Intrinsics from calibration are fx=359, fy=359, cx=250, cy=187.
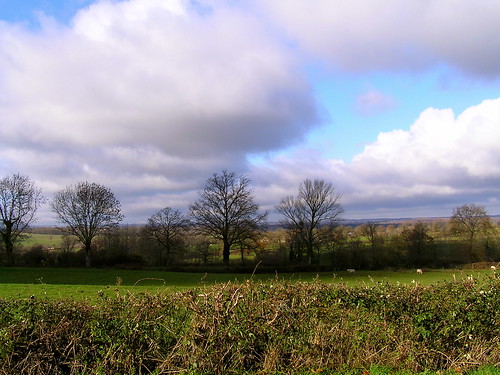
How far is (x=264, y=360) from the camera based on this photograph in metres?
5.79

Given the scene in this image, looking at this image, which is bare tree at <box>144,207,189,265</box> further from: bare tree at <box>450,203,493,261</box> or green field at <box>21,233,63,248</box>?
bare tree at <box>450,203,493,261</box>

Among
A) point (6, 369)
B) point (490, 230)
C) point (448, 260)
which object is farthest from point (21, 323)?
point (490, 230)

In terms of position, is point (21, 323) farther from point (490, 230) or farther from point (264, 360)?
point (490, 230)

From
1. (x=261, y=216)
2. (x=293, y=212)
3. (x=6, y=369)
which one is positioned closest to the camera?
(x=6, y=369)

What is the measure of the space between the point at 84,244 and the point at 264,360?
153 ft

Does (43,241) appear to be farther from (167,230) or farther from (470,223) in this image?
(470,223)

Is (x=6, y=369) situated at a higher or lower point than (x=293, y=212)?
lower

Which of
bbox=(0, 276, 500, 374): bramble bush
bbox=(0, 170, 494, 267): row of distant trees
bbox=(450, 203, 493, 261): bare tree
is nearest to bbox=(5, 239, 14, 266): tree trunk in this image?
bbox=(0, 170, 494, 267): row of distant trees

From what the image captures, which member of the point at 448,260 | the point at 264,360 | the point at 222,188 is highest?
the point at 222,188

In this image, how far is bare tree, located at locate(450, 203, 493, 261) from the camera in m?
55.3

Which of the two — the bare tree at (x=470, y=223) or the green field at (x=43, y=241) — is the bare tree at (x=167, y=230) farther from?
the bare tree at (x=470, y=223)

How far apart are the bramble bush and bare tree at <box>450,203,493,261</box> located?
57.0 metres

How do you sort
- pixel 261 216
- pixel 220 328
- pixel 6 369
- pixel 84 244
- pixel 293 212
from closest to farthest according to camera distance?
pixel 6 369 → pixel 220 328 → pixel 84 244 → pixel 261 216 → pixel 293 212

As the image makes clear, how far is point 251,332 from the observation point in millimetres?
5809
